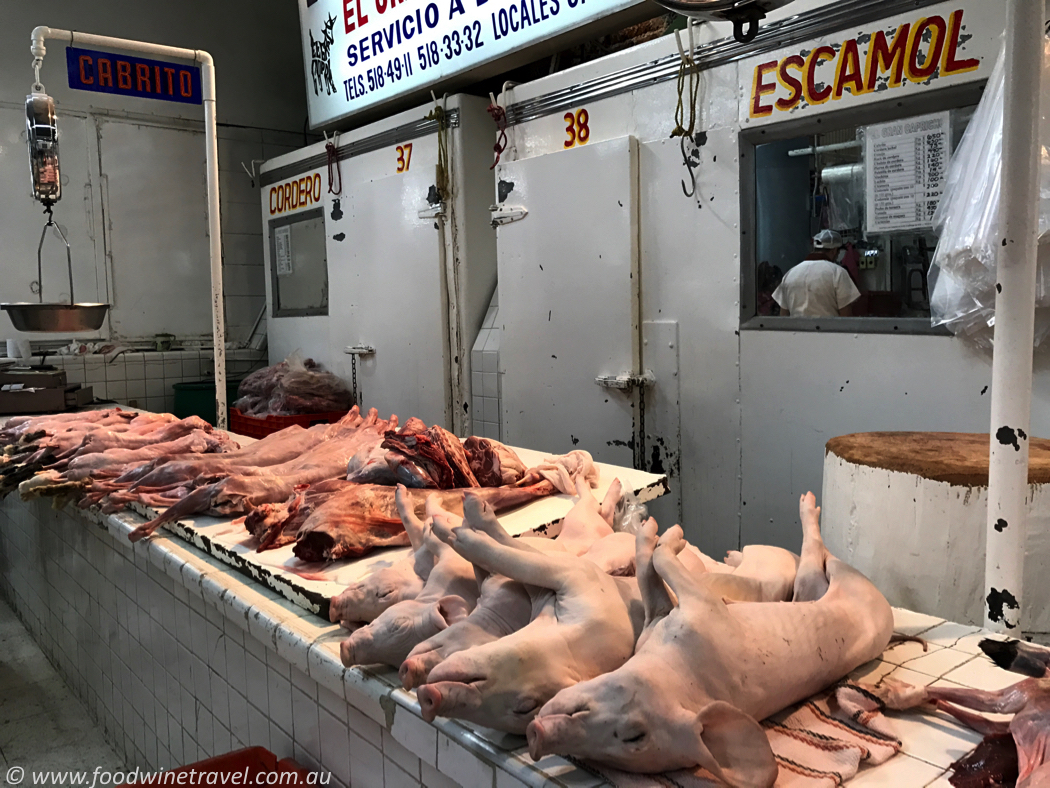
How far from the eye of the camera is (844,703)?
4.37 ft

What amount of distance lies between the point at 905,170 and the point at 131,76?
686 centimetres

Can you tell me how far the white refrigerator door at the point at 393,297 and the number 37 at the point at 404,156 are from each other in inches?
3.3

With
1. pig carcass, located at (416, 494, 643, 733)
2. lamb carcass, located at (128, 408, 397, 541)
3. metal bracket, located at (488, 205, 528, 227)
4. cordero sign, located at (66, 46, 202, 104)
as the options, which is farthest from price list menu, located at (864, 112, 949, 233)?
cordero sign, located at (66, 46, 202, 104)

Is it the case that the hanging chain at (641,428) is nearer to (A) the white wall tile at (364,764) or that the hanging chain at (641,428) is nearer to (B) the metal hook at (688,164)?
(B) the metal hook at (688,164)

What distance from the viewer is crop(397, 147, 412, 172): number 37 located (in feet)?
18.6

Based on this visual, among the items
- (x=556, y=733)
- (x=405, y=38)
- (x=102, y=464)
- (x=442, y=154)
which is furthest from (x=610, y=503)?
(x=405, y=38)

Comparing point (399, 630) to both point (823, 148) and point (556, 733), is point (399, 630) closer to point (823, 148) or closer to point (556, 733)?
point (556, 733)

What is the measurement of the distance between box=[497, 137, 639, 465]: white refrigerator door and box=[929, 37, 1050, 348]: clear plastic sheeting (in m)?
1.60

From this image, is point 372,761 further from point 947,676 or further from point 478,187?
point 478,187

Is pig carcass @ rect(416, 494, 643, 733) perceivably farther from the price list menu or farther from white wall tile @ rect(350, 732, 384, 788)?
the price list menu

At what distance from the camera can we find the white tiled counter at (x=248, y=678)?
1294 millimetres

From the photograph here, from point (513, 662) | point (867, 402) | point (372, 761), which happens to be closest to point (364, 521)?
point (372, 761)

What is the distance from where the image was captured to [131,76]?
24.0 ft

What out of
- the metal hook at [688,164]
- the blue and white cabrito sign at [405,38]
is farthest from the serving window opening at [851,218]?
the blue and white cabrito sign at [405,38]
